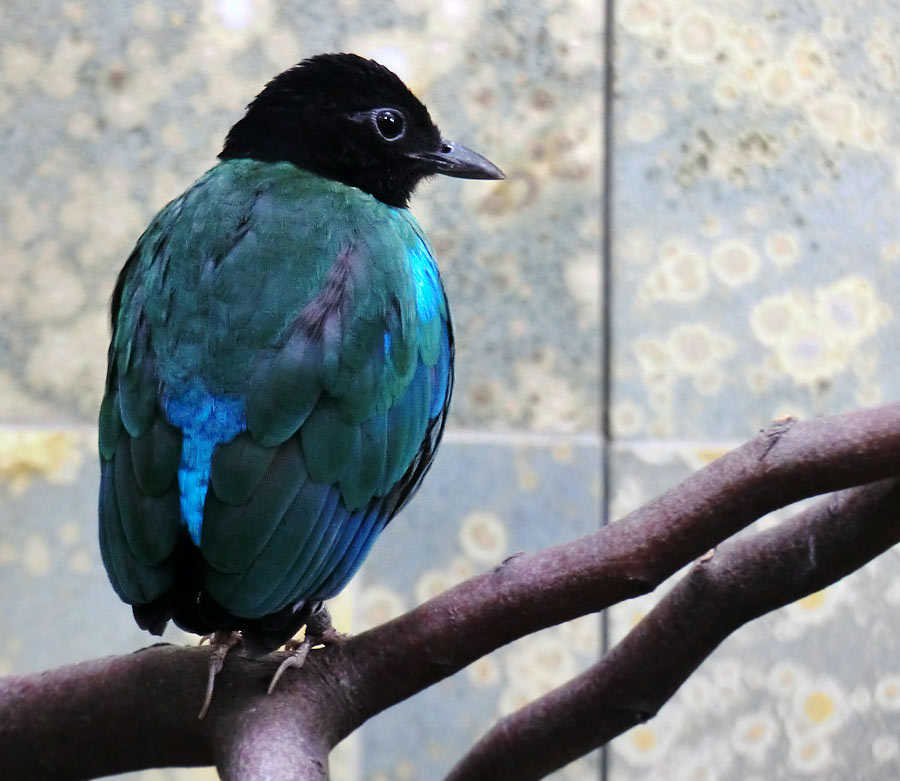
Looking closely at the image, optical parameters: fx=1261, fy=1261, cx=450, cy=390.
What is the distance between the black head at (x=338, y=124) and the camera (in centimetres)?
266

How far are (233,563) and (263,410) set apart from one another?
26 centimetres

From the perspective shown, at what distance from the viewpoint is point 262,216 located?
7.65 ft

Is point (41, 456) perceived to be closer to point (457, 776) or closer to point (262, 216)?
point (262, 216)

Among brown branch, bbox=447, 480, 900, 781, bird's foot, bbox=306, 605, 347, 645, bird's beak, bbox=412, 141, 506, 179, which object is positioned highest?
bird's beak, bbox=412, 141, 506, 179

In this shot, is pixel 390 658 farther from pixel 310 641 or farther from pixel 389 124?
pixel 389 124

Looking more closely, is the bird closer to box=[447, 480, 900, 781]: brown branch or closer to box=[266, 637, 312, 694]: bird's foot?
box=[266, 637, 312, 694]: bird's foot

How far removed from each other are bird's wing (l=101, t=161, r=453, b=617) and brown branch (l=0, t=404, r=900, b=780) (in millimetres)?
139

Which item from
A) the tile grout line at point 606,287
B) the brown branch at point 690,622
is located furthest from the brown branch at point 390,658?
the tile grout line at point 606,287

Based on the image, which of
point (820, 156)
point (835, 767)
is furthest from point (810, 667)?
point (820, 156)

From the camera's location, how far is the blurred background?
3.42 m

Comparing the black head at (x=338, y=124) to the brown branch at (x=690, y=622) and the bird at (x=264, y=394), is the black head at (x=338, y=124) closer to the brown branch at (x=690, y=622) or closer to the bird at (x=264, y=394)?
the bird at (x=264, y=394)

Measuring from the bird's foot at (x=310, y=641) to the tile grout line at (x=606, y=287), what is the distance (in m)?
1.46

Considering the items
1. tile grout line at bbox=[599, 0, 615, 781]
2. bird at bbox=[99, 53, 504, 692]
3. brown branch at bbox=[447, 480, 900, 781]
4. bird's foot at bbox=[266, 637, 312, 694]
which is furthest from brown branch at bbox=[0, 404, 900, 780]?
tile grout line at bbox=[599, 0, 615, 781]

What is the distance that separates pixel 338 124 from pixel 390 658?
4.14ft
